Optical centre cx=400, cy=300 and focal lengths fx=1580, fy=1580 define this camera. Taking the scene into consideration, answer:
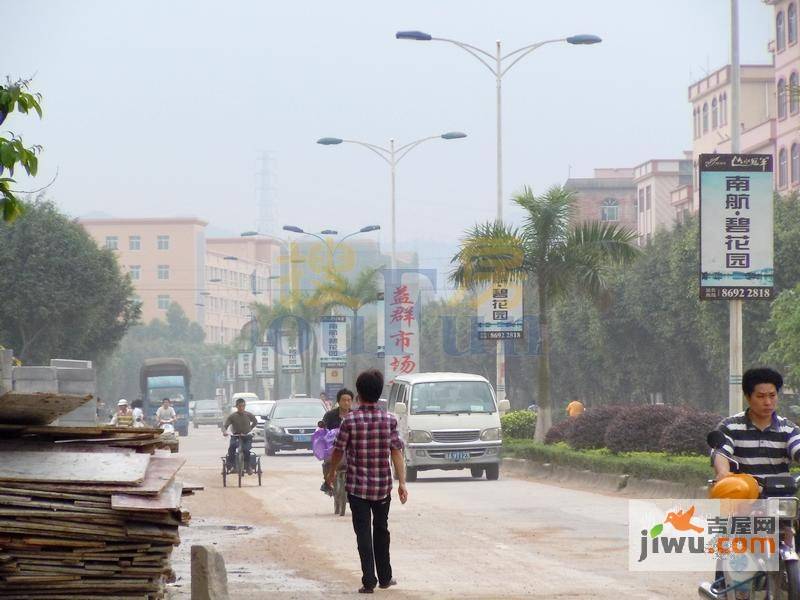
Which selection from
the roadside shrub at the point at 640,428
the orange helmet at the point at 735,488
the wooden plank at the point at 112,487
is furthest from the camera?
the roadside shrub at the point at 640,428

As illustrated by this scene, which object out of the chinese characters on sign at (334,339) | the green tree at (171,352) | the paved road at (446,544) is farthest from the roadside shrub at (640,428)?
the green tree at (171,352)

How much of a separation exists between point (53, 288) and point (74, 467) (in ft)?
189

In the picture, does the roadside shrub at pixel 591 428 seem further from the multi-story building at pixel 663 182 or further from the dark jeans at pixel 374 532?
the multi-story building at pixel 663 182

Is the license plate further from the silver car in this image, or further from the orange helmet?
the silver car

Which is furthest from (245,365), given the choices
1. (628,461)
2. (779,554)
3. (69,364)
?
(779,554)

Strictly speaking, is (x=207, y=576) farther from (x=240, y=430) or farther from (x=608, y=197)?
(x=608, y=197)

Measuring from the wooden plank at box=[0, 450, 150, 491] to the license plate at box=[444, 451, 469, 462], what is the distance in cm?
1912

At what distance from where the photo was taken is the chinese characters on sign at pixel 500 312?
36.8m

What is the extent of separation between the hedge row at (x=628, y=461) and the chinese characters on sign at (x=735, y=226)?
111 inches

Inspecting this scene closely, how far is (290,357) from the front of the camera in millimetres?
84125

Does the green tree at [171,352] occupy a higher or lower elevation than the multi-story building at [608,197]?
lower

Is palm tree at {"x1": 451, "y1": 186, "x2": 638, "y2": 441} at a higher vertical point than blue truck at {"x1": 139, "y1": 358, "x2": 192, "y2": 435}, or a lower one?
higher

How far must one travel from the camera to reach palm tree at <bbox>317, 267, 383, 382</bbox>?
73.4 metres

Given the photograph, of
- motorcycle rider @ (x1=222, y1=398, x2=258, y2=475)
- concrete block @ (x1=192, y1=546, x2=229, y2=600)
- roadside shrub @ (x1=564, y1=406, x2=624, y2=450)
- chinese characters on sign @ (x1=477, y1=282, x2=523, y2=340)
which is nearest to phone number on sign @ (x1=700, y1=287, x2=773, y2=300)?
roadside shrub @ (x1=564, y1=406, x2=624, y2=450)
